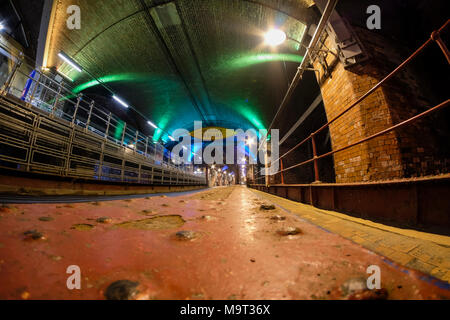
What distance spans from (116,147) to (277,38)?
734cm

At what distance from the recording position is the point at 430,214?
138 centimetres

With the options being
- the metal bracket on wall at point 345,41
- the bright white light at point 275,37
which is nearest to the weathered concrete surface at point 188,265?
the metal bracket on wall at point 345,41

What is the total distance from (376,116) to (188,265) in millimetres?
4101

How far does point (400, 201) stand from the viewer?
1.57m

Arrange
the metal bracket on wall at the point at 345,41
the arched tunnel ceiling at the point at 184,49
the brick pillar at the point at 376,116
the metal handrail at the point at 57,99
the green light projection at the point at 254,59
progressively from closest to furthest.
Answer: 1. the brick pillar at the point at 376,116
2. the metal bracket on wall at the point at 345,41
3. the metal handrail at the point at 57,99
4. the arched tunnel ceiling at the point at 184,49
5. the green light projection at the point at 254,59

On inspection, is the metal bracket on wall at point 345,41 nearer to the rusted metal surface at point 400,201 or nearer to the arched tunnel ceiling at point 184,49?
the arched tunnel ceiling at point 184,49

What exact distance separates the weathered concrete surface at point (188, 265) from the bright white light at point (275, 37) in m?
6.04

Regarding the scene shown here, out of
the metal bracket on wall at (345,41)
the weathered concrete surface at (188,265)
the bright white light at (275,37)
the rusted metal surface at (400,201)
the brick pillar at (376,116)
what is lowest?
the weathered concrete surface at (188,265)

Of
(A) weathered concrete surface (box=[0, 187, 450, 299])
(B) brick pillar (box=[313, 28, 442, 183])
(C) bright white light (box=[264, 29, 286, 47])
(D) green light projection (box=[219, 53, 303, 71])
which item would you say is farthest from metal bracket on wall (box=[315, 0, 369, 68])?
(A) weathered concrete surface (box=[0, 187, 450, 299])

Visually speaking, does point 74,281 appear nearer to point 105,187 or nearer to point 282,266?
point 282,266

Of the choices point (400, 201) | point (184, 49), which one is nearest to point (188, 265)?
point (400, 201)

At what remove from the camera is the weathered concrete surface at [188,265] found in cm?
50

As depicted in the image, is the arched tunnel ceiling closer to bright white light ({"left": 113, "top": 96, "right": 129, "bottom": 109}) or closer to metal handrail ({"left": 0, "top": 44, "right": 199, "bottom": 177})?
bright white light ({"left": 113, "top": 96, "right": 129, "bottom": 109})

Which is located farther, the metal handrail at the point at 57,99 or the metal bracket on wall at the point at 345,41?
the metal handrail at the point at 57,99
